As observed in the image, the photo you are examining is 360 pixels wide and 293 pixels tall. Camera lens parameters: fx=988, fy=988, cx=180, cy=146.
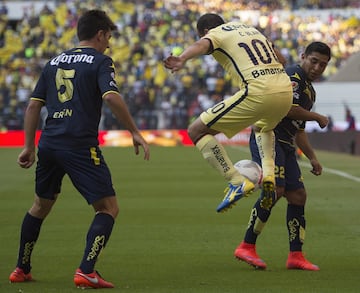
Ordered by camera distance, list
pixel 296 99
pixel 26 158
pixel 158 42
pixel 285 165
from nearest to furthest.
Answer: pixel 26 158 → pixel 296 99 → pixel 285 165 → pixel 158 42

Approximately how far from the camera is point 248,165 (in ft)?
28.9

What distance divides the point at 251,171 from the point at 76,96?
1.77m

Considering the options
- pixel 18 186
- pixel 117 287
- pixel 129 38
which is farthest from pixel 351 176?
pixel 129 38

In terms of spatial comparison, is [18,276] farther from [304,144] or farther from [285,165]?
[304,144]

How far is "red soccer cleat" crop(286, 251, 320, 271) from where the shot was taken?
359 inches

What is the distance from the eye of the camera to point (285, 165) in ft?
31.3

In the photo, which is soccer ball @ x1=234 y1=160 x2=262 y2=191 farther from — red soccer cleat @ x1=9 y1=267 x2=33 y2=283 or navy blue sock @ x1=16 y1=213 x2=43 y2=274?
red soccer cleat @ x1=9 y1=267 x2=33 y2=283

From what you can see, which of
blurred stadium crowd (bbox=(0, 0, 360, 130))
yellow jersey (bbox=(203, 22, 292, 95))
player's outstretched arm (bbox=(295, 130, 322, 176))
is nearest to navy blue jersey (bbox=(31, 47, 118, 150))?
yellow jersey (bbox=(203, 22, 292, 95))

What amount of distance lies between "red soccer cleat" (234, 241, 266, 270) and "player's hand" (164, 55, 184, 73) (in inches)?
90.5

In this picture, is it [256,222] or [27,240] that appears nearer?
[27,240]

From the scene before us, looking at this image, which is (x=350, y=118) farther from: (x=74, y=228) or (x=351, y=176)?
(x=74, y=228)

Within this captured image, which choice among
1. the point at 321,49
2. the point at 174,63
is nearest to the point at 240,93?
the point at 174,63

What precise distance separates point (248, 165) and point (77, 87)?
181 cm

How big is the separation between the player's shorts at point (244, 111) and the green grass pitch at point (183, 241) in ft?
4.39
